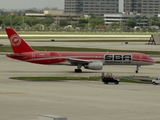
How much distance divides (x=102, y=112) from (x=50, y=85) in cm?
2257

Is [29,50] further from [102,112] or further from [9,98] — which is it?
[102,112]

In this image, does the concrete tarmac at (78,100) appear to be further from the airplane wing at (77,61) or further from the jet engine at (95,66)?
the jet engine at (95,66)

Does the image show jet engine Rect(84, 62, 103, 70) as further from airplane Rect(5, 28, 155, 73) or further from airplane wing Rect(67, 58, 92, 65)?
airplane wing Rect(67, 58, 92, 65)

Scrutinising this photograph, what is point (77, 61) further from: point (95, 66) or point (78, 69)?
point (95, 66)

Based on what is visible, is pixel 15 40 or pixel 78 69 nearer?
pixel 15 40

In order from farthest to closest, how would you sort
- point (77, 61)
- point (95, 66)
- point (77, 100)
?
point (77, 61)
point (95, 66)
point (77, 100)

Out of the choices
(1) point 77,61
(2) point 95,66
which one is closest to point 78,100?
(2) point 95,66

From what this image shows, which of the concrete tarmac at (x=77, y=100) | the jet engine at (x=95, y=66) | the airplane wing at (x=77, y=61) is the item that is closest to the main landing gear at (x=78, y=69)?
the airplane wing at (x=77, y=61)

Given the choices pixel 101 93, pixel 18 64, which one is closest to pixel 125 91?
pixel 101 93

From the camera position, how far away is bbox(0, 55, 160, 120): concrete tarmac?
Answer: 144 ft

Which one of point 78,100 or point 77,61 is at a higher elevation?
point 78,100

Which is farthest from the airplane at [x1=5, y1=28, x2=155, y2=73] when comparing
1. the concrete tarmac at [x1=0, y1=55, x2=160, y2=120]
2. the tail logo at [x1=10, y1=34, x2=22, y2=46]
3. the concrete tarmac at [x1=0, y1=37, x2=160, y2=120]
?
the concrete tarmac at [x1=0, y1=55, x2=160, y2=120]

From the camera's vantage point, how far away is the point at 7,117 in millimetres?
41812

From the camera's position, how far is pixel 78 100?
53.0 metres
